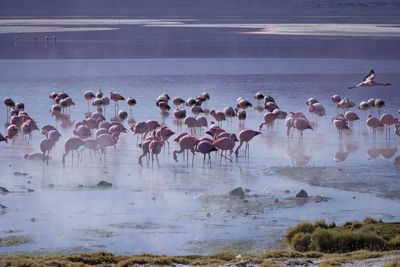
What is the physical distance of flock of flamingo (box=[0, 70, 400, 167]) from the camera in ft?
52.2

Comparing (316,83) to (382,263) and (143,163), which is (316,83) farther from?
(382,263)

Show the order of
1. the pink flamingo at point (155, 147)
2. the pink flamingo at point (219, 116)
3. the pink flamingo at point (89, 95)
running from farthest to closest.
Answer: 1. the pink flamingo at point (89, 95)
2. the pink flamingo at point (219, 116)
3. the pink flamingo at point (155, 147)

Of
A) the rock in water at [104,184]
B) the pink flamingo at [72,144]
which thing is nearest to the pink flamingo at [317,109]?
the pink flamingo at [72,144]

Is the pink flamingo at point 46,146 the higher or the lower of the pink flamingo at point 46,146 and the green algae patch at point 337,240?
the higher

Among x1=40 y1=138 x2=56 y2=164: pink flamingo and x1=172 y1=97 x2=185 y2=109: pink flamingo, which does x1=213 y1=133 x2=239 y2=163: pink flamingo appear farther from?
x1=172 y1=97 x2=185 y2=109: pink flamingo

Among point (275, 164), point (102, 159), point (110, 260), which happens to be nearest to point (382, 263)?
point (110, 260)

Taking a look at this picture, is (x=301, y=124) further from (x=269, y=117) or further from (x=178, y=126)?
(x=178, y=126)

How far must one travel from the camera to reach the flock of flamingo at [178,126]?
15898 millimetres

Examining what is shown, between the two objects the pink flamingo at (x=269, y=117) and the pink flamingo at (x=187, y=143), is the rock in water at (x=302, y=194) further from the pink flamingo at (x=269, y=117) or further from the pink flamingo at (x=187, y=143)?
the pink flamingo at (x=269, y=117)

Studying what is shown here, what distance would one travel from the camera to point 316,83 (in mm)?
27781

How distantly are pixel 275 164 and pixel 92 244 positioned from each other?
554 cm

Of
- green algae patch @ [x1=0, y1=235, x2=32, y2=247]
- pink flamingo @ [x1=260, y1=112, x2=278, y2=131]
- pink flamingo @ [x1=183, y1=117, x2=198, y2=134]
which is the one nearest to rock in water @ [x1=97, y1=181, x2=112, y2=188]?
green algae patch @ [x1=0, y1=235, x2=32, y2=247]

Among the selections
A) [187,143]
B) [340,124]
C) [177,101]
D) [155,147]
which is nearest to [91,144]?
[155,147]

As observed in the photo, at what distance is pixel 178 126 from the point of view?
20.0 metres
